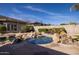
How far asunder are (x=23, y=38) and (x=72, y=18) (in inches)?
36.5

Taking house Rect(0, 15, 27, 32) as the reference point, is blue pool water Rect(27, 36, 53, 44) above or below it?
below

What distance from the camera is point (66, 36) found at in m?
6.75

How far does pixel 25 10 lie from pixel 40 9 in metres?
0.26

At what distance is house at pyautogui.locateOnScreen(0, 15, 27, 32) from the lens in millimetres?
6725

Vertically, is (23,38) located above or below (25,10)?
below

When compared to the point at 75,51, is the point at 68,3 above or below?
above

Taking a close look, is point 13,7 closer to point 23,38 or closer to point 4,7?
point 4,7

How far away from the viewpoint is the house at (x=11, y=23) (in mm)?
6725

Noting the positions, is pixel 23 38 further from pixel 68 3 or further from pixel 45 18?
pixel 68 3

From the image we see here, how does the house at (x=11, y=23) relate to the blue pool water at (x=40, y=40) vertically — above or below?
above

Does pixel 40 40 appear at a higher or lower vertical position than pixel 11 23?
lower

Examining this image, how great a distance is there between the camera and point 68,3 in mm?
6695

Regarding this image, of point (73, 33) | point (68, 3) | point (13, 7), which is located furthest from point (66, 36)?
point (13, 7)

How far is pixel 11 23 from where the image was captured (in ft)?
22.3
